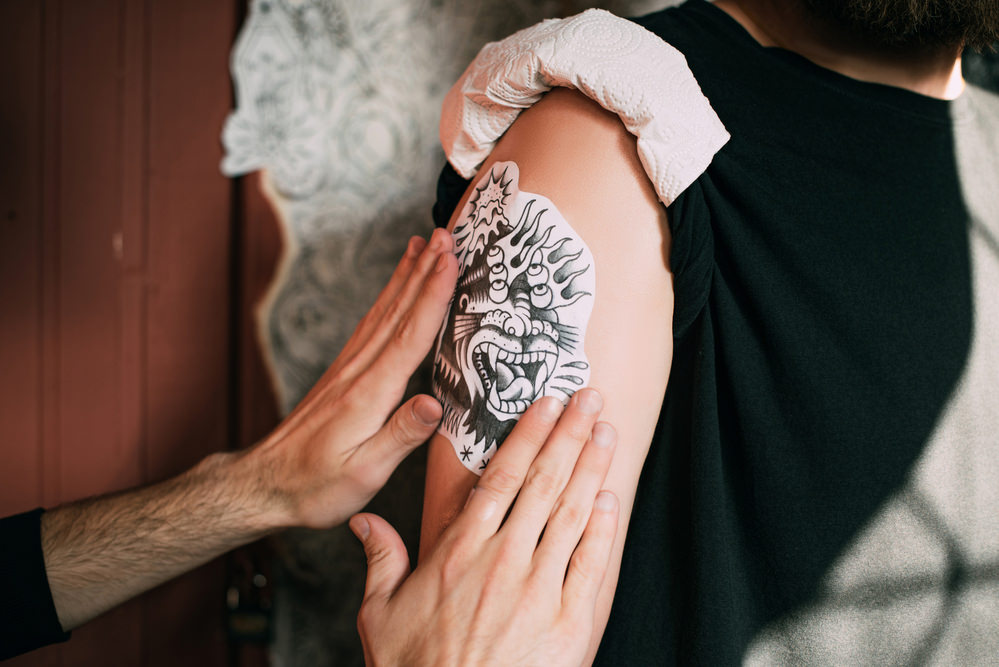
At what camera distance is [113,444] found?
125 centimetres

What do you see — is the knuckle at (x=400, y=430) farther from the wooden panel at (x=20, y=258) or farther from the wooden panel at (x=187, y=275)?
the wooden panel at (x=20, y=258)

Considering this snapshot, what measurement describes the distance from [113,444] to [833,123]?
4.74ft

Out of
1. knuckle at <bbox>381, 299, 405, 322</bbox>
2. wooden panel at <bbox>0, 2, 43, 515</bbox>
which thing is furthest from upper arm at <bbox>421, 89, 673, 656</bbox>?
wooden panel at <bbox>0, 2, 43, 515</bbox>

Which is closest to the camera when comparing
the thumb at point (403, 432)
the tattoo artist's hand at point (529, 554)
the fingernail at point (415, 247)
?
the tattoo artist's hand at point (529, 554)

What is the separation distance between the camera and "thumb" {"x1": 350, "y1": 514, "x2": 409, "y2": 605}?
0.69 metres

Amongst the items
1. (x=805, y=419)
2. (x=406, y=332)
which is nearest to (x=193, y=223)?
(x=406, y=332)

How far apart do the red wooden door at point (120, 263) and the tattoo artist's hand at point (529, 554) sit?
0.83m

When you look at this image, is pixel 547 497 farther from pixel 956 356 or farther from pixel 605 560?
pixel 956 356

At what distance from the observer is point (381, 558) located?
→ 2.33 feet

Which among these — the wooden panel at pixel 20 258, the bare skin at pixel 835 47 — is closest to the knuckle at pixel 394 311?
the bare skin at pixel 835 47

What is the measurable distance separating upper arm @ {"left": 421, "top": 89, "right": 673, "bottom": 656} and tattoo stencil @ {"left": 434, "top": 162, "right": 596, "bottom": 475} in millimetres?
15

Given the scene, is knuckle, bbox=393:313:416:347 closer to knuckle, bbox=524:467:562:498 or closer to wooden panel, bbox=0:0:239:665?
knuckle, bbox=524:467:562:498

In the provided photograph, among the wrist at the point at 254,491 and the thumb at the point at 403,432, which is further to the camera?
the wrist at the point at 254,491

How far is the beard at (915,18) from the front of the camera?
0.76 meters
